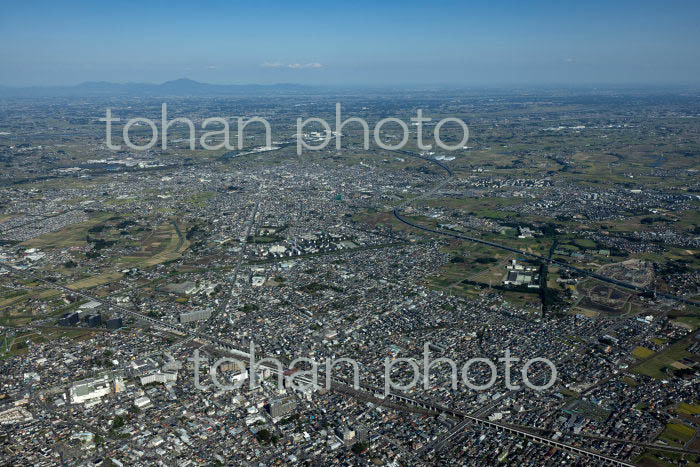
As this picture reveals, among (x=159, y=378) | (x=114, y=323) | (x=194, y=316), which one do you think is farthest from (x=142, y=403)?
(x=114, y=323)

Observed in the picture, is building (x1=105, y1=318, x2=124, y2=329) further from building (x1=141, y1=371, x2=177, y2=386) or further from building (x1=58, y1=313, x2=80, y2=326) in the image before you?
building (x1=141, y1=371, x2=177, y2=386)

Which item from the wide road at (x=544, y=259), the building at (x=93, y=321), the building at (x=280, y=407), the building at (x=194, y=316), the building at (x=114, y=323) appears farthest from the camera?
the wide road at (x=544, y=259)

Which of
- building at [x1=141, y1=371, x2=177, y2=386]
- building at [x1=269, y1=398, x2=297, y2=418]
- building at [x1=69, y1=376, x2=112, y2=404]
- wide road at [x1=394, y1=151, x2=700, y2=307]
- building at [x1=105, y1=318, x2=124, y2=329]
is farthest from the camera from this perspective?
wide road at [x1=394, y1=151, x2=700, y2=307]

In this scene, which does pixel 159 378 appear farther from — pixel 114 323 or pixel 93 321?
pixel 93 321

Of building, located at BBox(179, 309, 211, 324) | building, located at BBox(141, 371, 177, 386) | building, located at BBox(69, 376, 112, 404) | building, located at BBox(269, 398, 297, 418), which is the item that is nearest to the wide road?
building, located at BBox(179, 309, 211, 324)

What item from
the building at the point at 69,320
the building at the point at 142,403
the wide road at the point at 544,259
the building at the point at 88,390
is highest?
the wide road at the point at 544,259

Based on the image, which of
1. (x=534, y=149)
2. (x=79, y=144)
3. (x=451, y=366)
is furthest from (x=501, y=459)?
(x=79, y=144)

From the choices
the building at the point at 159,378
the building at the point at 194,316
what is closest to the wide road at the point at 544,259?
the building at the point at 194,316

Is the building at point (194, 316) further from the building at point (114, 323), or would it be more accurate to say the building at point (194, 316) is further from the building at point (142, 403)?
the building at point (142, 403)

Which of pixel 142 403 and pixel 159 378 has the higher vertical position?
pixel 159 378

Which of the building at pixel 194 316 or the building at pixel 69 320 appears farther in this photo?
the building at pixel 194 316

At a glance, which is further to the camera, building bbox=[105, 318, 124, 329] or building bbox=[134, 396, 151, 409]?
building bbox=[105, 318, 124, 329]

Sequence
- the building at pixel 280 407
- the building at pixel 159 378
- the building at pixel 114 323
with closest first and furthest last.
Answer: the building at pixel 280 407 → the building at pixel 159 378 → the building at pixel 114 323

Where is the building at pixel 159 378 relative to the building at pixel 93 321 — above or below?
below
